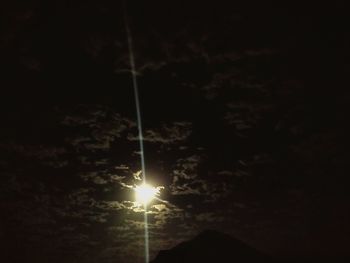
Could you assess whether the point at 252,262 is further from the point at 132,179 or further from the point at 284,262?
the point at 132,179

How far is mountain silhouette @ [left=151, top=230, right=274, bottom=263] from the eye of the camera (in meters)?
8.89

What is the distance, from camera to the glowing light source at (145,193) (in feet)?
45.9

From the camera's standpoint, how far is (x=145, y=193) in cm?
1442

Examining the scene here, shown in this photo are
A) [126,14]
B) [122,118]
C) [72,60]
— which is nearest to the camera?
[126,14]

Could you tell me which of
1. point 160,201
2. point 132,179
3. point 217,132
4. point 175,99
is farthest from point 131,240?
point 175,99

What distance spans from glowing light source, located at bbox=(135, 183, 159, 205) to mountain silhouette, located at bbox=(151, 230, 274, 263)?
4.80m

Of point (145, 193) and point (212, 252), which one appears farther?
point (145, 193)

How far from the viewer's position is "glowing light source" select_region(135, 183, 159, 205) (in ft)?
45.9

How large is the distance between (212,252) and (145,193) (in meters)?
5.66

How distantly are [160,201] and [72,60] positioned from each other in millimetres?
7783

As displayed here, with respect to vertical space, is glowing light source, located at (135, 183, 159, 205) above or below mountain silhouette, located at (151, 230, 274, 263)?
above

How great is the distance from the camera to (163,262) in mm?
8727

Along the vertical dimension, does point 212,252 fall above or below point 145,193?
below

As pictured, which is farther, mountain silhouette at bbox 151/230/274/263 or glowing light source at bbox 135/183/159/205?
glowing light source at bbox 135/183/159/205
